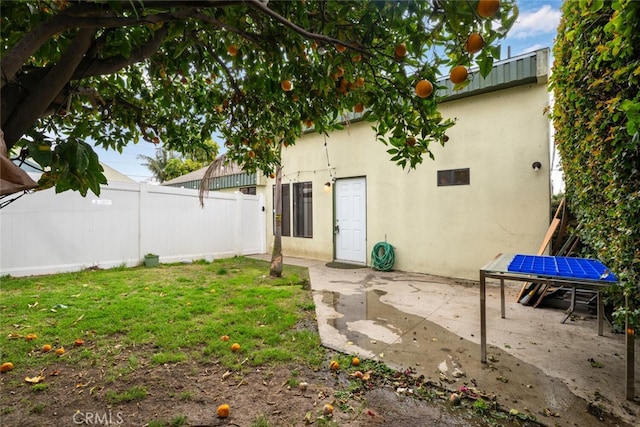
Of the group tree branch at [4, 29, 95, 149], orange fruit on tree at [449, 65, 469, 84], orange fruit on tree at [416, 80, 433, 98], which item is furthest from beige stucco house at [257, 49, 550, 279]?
tree branch at [4, 29, 95, 149]

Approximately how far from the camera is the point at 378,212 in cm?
666

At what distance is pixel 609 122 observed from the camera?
1884 mm

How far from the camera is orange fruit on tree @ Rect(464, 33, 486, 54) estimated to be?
1.26 metres

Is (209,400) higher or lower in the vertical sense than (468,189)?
lower

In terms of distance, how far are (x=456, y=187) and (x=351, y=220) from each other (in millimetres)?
2606

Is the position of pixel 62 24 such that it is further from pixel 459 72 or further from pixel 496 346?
pixel 496 346

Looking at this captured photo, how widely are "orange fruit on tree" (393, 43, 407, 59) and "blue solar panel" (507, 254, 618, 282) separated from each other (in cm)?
189

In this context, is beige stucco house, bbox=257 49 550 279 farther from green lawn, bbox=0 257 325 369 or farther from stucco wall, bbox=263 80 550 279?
green lawn, bbox=0 257 325 369

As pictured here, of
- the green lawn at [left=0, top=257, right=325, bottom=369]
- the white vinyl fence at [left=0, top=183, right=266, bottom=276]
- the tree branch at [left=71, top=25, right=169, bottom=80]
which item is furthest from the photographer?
the white vinyl fence at [left=0, top=183, right=266, bottom=276]

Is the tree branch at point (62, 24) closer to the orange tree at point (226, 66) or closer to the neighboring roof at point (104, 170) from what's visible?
the orange tree at point (226, 66)

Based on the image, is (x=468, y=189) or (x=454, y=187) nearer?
(x=468, y=189)

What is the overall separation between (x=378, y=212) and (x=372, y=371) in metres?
4.72

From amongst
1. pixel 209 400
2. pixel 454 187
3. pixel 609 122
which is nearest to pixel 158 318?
pixel 209 400

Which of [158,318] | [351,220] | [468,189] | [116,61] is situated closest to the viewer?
[116,61]
